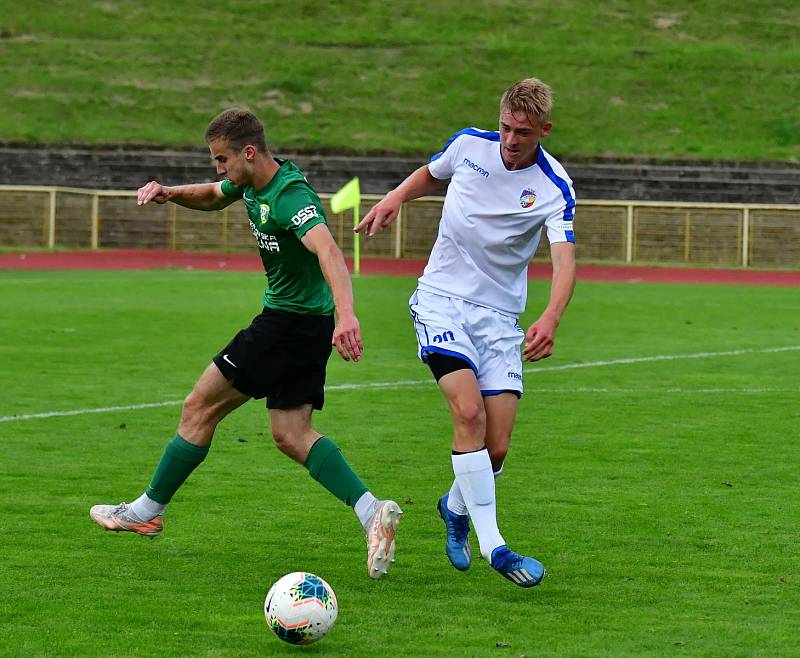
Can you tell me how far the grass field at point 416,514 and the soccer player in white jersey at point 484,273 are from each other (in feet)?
1.53

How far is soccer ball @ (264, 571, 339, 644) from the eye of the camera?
492 centimetres

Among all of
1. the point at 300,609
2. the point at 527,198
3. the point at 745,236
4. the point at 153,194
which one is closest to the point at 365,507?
the point at 300,609

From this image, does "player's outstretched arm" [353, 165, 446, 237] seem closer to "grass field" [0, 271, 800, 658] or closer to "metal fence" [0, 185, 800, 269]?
"grass field" [0, 271, 800, 658]

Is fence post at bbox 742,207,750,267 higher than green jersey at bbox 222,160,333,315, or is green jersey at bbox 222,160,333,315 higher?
green jersey at bbox 222,160,333,315

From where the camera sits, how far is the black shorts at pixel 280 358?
6305 millimetres

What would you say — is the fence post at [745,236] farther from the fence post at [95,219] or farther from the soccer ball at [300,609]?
the soccer ball at [300,609]

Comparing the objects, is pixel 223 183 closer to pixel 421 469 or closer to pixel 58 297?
pixel 421 469

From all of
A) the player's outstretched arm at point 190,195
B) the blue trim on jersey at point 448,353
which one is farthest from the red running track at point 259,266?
the blue trim on jersey at point 448,353

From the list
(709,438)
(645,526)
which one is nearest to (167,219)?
(709,438)

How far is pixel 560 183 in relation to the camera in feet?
20.7

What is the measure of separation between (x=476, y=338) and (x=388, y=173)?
112ft

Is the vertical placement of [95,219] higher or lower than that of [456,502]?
lower

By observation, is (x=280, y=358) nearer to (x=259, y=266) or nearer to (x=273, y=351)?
(x=273, y=351)

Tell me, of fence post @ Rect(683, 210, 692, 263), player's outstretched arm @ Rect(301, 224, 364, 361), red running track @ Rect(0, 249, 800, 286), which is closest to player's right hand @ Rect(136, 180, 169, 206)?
player's outstretched arm @ Rect(301, 224, 364, 361)
